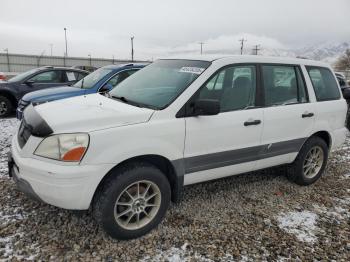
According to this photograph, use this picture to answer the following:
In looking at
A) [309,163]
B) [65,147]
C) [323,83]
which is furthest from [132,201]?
[323,83]

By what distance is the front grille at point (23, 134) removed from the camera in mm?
3038

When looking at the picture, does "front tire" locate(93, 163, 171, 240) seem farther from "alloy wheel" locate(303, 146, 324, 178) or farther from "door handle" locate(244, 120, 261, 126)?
"alloy wheel" locate(303, 146, 324, 178)

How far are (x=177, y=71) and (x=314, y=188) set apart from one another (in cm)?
277

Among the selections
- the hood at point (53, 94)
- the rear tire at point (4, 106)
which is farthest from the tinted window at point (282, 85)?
the rear tire at point (4, 106)

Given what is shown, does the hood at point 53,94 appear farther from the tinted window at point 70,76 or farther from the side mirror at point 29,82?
the tinted window at point 70,76

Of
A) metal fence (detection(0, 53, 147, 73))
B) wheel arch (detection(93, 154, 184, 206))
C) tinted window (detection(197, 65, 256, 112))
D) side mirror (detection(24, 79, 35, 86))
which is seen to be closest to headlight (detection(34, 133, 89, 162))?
wheel arch (detection(93, 154, 184, 206))

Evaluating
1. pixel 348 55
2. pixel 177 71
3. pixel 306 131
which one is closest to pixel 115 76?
pixel 177 71

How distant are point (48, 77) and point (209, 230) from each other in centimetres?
763

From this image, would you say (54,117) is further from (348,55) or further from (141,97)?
(348,55)

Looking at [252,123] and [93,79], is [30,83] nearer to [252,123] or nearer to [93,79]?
[93,79]

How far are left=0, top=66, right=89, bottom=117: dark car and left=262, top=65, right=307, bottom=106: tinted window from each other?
7.00m

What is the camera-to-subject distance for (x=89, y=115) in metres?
3.03

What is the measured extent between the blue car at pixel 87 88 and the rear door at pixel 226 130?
3.46 meters

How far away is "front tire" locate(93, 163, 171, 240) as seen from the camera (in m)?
2.95
